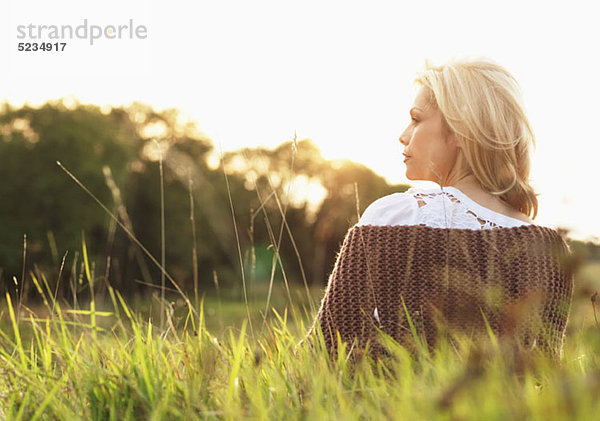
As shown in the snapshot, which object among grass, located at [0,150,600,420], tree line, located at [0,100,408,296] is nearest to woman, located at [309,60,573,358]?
grass, located at [0,150,600,420]

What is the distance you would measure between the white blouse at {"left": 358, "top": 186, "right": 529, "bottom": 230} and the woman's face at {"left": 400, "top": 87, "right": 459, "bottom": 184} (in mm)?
117

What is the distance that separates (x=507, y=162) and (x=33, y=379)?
6.65 ft

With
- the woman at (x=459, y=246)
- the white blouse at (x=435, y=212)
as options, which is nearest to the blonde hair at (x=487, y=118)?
the woman at (x=459, y=246)

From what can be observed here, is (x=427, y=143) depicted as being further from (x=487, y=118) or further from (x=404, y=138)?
(x=487, y=118)

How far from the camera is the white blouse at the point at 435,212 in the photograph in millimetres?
2625

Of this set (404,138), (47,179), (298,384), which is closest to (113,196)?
(47,179)

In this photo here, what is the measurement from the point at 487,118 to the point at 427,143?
270 mm

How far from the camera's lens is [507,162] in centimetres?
275

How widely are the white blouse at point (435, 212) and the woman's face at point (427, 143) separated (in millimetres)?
117

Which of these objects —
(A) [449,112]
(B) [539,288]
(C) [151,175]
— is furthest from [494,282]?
(C) [151,175]

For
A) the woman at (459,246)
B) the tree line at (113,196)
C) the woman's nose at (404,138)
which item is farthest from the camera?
the tree line at (113,196)

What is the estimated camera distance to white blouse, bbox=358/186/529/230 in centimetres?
262

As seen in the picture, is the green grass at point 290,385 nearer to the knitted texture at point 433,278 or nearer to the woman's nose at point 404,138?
the knitted texture at point 433,278

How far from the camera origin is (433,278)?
2512mm
